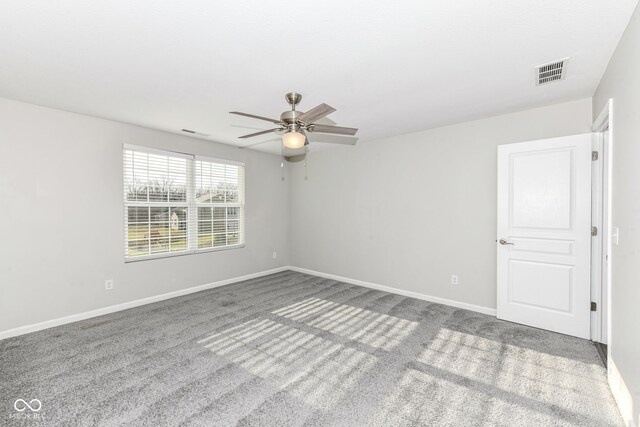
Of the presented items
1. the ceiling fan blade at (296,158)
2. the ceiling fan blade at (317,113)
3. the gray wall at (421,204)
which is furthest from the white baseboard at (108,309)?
the ceiling fan blade at (317,113)

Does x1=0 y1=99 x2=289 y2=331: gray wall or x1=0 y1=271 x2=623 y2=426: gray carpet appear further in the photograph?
x1=0 y1=99 x2=289 y2=331: gray wall

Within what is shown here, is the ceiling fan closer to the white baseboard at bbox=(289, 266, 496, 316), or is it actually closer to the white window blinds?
the white window blinds

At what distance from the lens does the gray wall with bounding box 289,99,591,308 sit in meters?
3.65

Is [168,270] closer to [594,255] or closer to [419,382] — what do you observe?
[419,382]

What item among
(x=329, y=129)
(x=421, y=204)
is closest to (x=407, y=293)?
(x=421, y=204)

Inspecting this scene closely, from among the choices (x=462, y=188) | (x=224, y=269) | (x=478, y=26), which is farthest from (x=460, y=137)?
(x=224, y=269)

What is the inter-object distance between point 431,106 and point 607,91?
140cm

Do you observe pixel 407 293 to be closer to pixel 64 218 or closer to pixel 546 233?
pixel 546 233

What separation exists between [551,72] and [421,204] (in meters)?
2.14

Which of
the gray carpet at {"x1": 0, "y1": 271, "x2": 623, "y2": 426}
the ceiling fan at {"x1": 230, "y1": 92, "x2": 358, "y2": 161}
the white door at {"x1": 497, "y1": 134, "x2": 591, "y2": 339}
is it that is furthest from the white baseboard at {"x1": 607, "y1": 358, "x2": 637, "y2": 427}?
the ceiling fan at {"x1": 230, "y1": 92, "x2": 358, "y2": 161}

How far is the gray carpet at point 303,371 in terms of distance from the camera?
1.92m

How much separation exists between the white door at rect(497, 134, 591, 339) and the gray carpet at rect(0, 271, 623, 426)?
0.27 m

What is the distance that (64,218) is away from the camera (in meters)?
3.44

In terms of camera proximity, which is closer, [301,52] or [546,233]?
[301,52]
